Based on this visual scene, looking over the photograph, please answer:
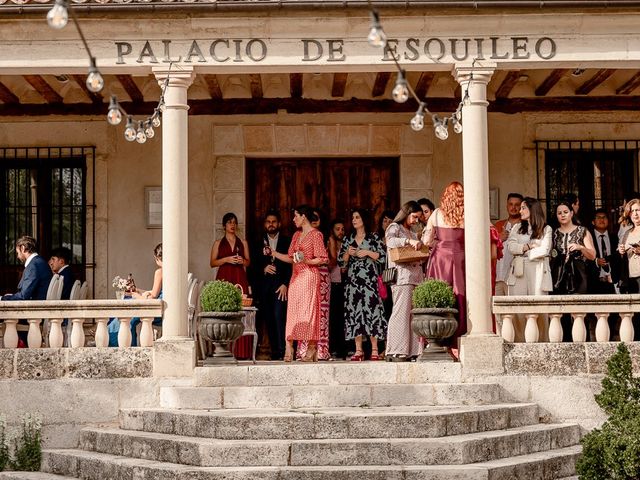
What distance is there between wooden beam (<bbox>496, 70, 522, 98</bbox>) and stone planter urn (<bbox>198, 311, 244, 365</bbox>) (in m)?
4.51

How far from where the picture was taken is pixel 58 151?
50.8 feet

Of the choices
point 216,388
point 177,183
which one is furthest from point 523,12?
point 216,388

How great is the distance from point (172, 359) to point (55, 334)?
124 centimetres

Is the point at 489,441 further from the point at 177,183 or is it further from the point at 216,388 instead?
the point at 177,183

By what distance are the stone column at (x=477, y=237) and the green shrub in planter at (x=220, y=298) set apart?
91.7 inches

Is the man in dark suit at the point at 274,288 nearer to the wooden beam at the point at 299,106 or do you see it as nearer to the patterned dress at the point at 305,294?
the patterned dress at the point at 305,294

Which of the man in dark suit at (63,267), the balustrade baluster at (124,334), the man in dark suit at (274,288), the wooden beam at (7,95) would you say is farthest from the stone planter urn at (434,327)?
the wooden beam at (7,95)

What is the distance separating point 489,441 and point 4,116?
8105 mm

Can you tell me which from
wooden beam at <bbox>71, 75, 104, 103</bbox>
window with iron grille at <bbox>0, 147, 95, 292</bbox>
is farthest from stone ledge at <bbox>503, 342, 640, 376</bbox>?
window with iron grille at <bbox>0, 147, 95, 292</bbox>

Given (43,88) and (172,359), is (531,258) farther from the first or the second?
(43,88)

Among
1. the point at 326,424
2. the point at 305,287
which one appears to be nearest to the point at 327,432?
the point at 326,424

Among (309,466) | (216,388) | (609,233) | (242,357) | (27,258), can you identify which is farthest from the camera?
(609,233)

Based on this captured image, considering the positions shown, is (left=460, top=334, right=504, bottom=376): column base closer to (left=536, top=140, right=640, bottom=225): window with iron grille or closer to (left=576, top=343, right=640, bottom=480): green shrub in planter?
(left=576, top=343, right=640, bottom=480): green shrub in planter

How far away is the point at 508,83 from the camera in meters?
14.7
